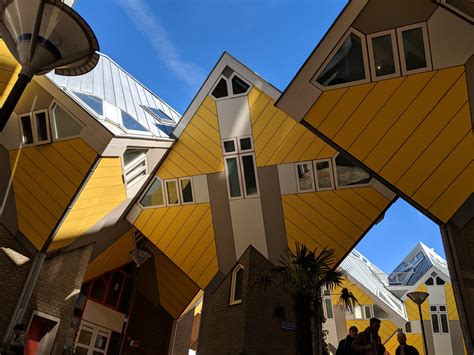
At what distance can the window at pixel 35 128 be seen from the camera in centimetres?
1130

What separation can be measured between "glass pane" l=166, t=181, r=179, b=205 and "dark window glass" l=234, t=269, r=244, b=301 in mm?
3443

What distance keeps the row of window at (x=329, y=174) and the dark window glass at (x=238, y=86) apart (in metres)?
3.21

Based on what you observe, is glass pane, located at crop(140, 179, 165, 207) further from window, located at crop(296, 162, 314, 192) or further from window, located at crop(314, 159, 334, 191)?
window, located at crop(314, 159, 334, 191)

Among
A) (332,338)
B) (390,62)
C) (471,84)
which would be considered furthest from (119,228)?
(332,338)

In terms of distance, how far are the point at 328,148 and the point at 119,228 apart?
8.82 meters

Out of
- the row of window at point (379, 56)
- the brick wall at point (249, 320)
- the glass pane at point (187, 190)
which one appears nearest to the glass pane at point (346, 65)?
the row of window at point (379, 56)

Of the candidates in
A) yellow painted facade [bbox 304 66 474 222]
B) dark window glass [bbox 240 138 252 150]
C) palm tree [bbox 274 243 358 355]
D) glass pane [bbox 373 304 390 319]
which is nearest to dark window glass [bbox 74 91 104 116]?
dark window glass [bbox 240 138 252 150]

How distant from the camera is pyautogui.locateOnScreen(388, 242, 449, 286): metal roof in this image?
3005 cm

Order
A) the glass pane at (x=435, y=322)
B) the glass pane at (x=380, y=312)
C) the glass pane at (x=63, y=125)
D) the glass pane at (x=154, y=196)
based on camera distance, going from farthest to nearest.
→ the glass pane at (x=435, y=322) → the glass pane at (x=380, y=312) → the glass pane at (x=154, y=196) → the glass pane at (x=63, y=125)

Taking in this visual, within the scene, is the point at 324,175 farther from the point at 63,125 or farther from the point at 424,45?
the point at 63,125

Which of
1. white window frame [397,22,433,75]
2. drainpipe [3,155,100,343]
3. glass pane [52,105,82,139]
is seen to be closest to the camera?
white window frame [397,22,433,75]

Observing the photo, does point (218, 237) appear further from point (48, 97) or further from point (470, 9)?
point (470, 9)

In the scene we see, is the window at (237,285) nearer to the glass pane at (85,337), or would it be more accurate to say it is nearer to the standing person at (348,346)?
the standing person at (348,346)

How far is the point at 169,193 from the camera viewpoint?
47.3 feet
